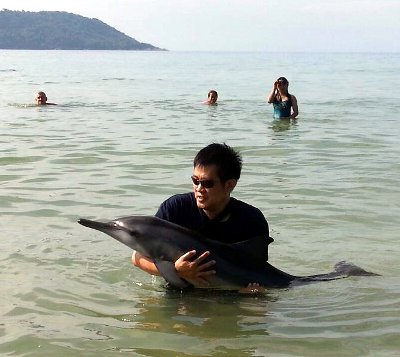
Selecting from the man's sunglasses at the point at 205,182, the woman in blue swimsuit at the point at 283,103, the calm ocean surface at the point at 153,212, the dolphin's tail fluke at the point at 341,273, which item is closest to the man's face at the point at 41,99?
the calm ocean surface at the point at 153,212

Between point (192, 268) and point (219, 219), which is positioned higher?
point (219, 219)

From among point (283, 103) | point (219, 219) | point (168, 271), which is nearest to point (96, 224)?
point (168, 271)

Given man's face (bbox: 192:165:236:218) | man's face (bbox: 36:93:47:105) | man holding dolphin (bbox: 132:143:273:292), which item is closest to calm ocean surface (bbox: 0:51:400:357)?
man holding dolphin (bbox: 132:143:273:292)

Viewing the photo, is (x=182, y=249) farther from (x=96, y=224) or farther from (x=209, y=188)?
(x=96, y=224)

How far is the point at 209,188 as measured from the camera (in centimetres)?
543

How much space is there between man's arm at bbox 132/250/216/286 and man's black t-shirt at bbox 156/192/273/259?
35 centimetres

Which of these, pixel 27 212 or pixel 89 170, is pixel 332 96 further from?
pixel 27 212

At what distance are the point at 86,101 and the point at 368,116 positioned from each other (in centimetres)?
1121

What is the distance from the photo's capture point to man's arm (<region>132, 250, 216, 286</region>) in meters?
5.34

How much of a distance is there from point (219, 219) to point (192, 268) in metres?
0.53

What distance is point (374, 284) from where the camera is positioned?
6.36 meters

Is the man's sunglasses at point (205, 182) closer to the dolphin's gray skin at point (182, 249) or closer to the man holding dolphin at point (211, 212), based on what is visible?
the man holding dolphin at point (211, 212)

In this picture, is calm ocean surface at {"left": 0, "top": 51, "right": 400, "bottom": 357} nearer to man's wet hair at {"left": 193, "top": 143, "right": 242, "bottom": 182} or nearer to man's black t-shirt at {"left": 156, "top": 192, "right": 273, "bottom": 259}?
man's black t-shirt at {"left": 156, "top": 192, "right": 273, "bottom": 259}

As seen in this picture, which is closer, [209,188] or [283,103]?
[209,188]
